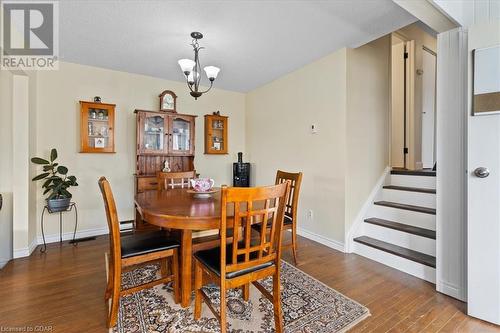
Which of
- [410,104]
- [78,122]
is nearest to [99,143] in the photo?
[78,122]

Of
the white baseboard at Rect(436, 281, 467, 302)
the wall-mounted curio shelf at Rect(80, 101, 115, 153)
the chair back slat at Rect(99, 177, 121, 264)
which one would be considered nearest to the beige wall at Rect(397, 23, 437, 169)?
the white baseboard at Rect(436, 281, 467, 302)

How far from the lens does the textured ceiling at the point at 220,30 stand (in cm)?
215

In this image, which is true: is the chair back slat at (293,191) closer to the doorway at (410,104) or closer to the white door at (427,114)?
the doorway at (410,104)

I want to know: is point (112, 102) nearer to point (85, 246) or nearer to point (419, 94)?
point (85, 246)

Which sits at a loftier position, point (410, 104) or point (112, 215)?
point (410, 104)

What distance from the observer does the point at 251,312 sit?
69.6 inches

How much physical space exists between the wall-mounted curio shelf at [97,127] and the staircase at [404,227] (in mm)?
3526

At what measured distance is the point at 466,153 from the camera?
1878 mm

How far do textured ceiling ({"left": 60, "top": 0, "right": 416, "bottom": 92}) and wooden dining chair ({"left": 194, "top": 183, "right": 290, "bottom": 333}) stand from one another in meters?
1.73

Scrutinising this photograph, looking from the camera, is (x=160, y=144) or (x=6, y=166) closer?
(x=6, y=166)

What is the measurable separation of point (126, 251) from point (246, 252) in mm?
829

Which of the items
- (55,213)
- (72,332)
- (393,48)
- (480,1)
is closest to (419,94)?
(393,48)

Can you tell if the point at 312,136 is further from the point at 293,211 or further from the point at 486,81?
the point at 486,81

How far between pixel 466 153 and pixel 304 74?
2194 millimetres
